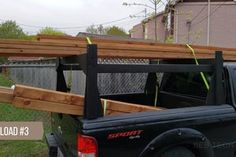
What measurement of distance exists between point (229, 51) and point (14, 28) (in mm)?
70952

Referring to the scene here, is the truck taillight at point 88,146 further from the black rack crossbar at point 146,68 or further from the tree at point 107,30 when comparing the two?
the tree at point 107,30

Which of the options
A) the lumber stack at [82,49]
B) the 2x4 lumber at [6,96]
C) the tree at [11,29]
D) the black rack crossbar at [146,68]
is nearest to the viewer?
the 2x4 lumber at [6,96]

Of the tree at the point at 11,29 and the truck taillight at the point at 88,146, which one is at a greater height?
the tree at the point at 11,29

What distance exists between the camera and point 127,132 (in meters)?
3.99

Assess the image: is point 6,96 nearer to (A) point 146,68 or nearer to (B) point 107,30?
(A) point 146,68

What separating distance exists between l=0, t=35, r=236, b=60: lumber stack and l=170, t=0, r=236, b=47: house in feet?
89.2

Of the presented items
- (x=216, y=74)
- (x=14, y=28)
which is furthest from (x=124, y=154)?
(x=14, y=28)

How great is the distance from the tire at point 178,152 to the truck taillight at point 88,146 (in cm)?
81

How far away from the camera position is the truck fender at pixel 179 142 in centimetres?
414

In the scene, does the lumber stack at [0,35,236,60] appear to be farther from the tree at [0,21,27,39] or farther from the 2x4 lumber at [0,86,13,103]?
the tree at [0,21,27,39]

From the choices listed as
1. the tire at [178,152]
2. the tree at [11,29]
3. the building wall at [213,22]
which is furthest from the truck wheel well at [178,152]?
the tree at [11,29]

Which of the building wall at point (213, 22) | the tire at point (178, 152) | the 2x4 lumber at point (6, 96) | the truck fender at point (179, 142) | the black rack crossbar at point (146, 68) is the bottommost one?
the tire at point (178, 152)

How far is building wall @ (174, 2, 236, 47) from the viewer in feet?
106

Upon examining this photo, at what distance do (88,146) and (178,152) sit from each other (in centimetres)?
108
